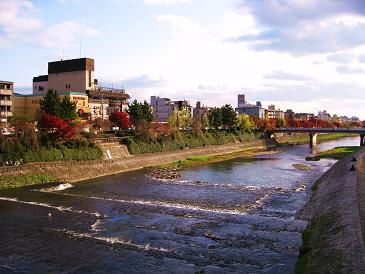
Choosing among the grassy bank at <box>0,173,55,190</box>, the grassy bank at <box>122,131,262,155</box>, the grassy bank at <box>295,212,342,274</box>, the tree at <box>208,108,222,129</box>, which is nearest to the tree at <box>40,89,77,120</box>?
the grassy bank at <box>122,131,262,155</box>

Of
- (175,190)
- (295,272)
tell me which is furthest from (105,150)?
(295,272)

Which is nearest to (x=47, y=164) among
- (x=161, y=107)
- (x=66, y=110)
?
(x=66, y=110)

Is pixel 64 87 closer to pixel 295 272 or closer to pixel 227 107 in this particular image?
pixel 227 107

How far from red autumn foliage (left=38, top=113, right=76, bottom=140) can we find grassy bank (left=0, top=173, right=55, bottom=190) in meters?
9.66

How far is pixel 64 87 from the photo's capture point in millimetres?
113000

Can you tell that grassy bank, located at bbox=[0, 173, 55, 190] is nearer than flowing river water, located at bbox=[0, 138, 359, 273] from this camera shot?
No

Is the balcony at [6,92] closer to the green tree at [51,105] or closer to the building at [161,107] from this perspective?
the green tree at [51,105]

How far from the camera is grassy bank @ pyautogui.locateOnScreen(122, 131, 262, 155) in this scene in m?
69.9

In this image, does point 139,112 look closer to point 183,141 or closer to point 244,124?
point 183,141

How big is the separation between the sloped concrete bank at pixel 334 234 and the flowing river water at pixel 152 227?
976 mm

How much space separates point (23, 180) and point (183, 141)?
42.7 meters

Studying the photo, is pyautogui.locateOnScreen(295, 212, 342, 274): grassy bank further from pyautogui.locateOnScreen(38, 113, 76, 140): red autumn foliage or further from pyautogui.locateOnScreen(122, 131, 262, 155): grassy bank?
pyautogui.locateOnScreen(122, 131, 262, 155): grassy bank

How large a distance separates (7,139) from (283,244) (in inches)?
1507

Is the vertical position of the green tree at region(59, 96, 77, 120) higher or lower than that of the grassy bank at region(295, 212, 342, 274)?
higher
